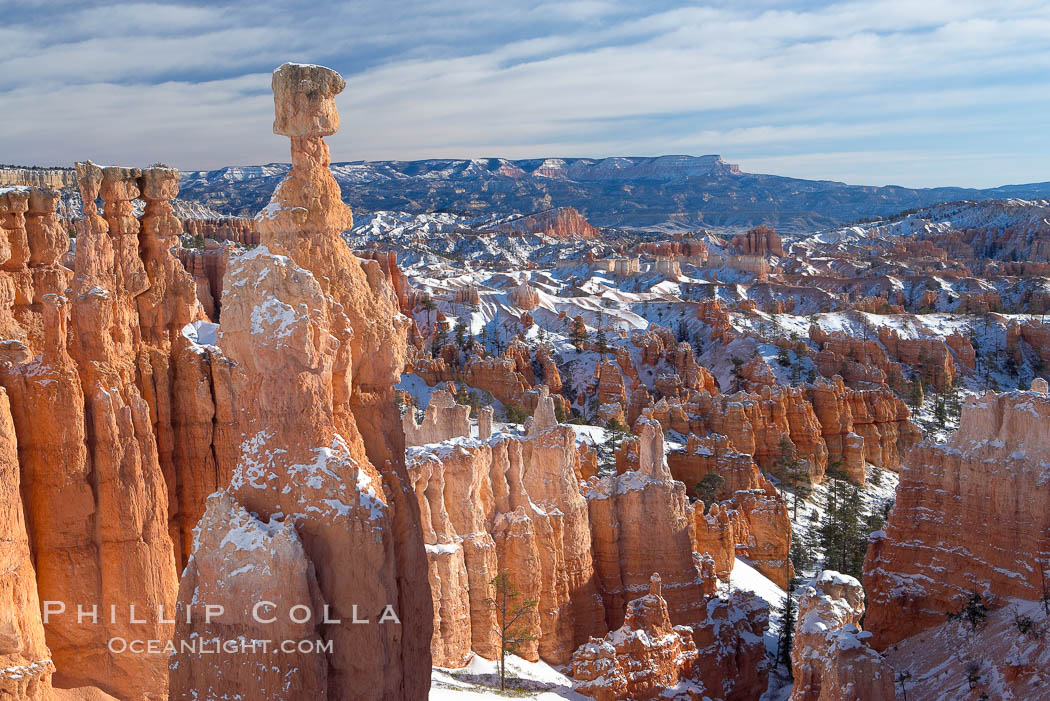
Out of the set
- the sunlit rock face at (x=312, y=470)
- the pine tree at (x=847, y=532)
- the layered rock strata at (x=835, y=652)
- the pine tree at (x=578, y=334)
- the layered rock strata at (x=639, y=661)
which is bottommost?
the pine tree at (x=847, y=532)

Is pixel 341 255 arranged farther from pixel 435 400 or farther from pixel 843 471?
pixel 843 471

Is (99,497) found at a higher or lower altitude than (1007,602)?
higher

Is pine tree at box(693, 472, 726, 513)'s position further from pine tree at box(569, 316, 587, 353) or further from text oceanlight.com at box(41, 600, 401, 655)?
pine tree at box(569, 316, 587, 353)

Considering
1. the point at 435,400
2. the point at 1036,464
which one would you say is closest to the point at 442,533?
the point at 435,400

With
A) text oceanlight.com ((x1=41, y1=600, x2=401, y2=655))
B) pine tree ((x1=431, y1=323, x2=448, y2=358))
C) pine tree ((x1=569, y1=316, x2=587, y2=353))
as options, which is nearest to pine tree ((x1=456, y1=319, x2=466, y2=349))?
pine tree ((x1=431, y1=323, x2=448, y2=358))

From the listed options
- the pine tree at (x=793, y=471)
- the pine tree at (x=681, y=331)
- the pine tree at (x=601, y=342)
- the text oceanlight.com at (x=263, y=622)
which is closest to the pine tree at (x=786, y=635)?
the pine tree at (x=793, y=471)

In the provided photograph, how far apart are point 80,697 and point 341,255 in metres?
6.57

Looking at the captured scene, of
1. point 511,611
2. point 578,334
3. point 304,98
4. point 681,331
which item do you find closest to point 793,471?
point 511,611

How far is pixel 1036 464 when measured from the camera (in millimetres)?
19328

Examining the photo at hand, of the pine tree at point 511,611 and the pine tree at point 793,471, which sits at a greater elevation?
the pine tree at point 511,611

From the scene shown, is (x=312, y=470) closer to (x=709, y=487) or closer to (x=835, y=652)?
(x=835, y=652)

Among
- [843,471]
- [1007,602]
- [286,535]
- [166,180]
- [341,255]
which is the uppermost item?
[166,180]

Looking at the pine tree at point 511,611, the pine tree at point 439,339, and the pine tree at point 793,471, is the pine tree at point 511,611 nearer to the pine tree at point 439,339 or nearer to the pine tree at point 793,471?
the pine tree at point 793,471

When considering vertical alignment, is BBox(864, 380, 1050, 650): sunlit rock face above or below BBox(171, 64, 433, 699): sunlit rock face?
below
